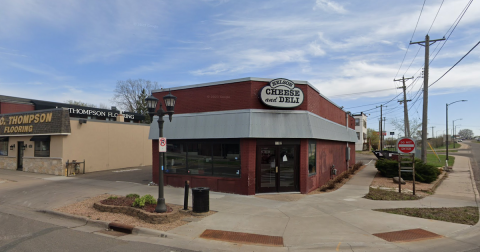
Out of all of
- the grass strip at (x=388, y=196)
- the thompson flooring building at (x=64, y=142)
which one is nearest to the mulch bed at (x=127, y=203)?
the grass strip at (x=388, y=196)

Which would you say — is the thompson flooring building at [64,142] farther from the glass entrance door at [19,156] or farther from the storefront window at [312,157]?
the storefront window at [312,157]

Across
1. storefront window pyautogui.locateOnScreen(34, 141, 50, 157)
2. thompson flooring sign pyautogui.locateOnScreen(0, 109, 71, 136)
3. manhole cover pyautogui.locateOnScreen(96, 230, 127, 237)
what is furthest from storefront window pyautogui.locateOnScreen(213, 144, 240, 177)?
storefront window pyautogui.locateOnScreen(34, 141, 50, 157)

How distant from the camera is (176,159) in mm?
14680

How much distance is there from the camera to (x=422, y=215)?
9.46m

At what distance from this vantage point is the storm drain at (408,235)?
7.30 m

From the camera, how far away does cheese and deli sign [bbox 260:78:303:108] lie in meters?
12.7

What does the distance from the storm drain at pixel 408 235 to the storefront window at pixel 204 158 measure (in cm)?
649

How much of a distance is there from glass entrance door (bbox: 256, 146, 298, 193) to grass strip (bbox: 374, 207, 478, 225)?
3902 millimetres

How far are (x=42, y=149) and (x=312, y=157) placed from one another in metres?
18.7

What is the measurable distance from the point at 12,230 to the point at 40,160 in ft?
49.5

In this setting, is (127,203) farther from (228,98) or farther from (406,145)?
(406,145)

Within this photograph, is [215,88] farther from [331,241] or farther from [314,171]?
[331,241]

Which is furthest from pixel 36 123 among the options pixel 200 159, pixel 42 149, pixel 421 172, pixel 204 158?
pixel 421 172

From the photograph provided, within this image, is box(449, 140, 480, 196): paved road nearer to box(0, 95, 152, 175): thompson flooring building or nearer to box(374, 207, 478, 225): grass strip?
box(374, 207, 478, 225): grass strip
